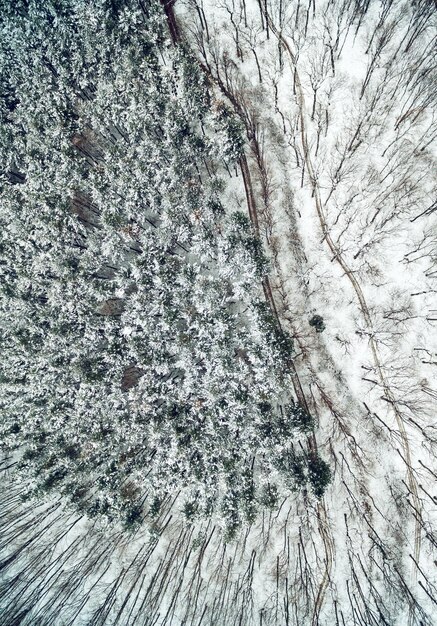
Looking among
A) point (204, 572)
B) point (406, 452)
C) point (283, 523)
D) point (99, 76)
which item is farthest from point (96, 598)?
point (99, 76)

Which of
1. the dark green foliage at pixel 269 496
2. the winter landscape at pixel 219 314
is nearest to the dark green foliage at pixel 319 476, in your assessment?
the winter landscape at pixel 219 314

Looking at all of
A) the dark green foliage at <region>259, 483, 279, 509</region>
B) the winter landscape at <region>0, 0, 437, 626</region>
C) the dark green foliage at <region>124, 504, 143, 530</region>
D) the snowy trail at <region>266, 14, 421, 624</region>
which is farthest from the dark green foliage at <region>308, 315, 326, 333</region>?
the dark green foliage at <region>124, 504, 143, 530</region>

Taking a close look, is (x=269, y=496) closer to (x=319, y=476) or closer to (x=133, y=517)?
(x=319, y=476)

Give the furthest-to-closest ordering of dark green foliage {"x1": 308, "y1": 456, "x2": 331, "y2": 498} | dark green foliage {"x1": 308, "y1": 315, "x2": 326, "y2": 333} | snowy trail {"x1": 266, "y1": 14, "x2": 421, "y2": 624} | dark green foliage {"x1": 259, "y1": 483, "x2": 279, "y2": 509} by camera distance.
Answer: dark green foliage {"x1": 308, "y1": 315, "x2": 326, "y2": 333}
snowy trail {"x1": 266, "y1": 14, "x2": 421, "y2": 624}
dark green foliage {"x1": 308, "y1": 456, "x2": 331, "y2": 498}
dark green foliage {"x1": 259, "y1": 483, "x2": 279, "y2": 509}

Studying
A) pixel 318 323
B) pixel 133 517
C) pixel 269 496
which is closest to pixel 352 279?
pixel 318 323

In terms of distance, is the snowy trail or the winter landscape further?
the snowy trail

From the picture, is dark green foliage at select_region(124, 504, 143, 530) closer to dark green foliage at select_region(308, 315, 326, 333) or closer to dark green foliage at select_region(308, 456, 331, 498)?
dark green foliage at select_region(308, 456, 331, 498)

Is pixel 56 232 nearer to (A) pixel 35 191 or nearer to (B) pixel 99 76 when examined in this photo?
(A) pixel 35 191

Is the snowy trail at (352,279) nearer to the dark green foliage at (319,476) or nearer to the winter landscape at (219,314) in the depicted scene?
the winter landscape at (219,314)
